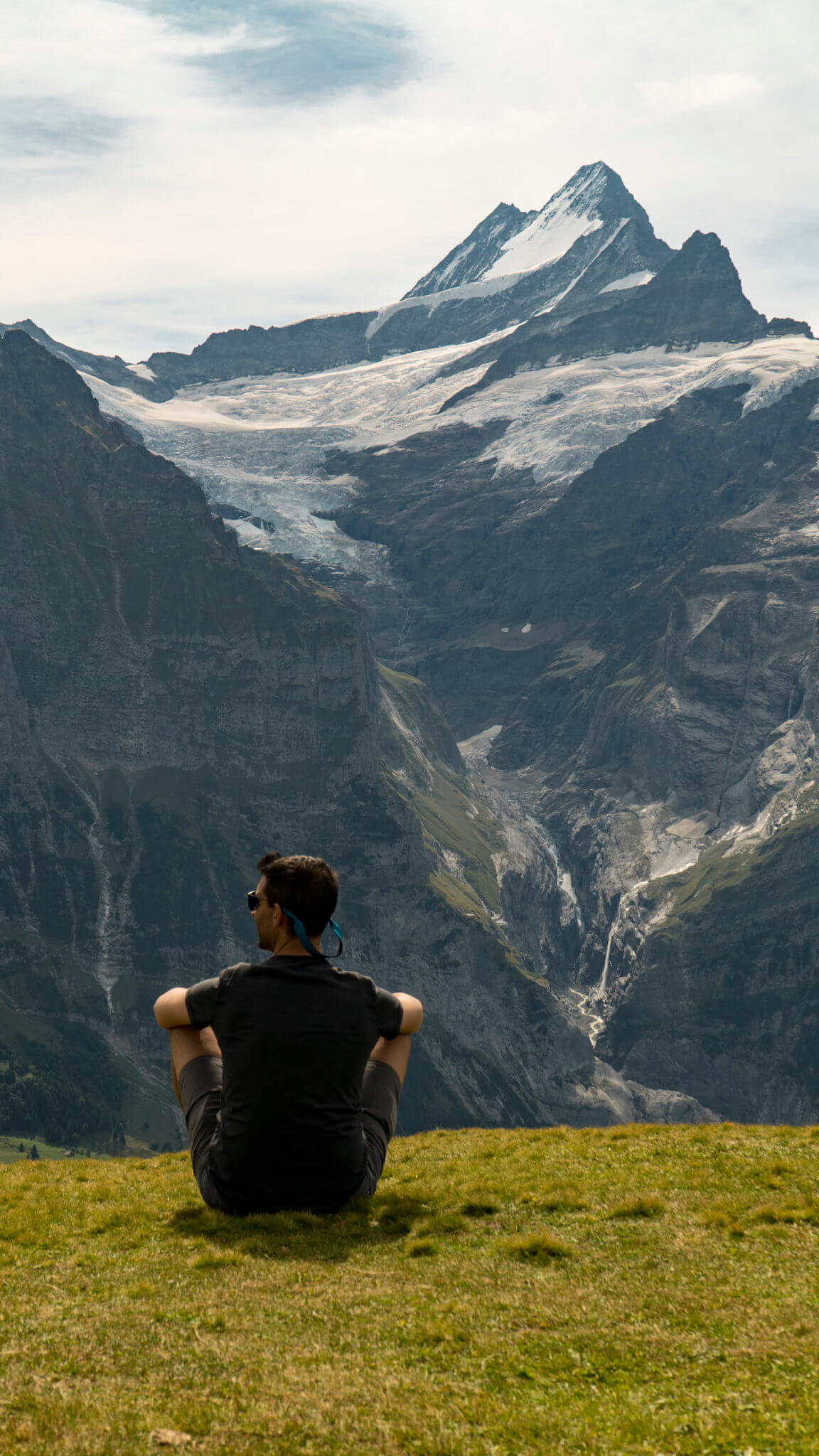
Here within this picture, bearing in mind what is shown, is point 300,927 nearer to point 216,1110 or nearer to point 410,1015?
point 410,1015

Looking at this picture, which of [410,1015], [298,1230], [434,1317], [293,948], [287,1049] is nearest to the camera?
[434,1317]

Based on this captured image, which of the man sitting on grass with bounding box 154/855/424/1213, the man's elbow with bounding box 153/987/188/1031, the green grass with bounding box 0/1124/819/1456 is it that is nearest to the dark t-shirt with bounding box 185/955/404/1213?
the man sitting on grass with bounding box 154/855/424/1213

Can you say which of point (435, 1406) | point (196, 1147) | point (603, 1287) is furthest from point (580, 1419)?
point (196, 1147)

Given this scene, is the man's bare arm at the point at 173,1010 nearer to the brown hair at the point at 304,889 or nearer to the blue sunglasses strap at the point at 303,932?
the blue sunglasses strap at the point at 303,932

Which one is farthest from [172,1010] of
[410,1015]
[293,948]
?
[410,1015]

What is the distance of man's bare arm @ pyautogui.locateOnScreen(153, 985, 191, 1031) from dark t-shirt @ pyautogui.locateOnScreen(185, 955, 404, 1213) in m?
0.21

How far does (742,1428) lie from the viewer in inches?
424

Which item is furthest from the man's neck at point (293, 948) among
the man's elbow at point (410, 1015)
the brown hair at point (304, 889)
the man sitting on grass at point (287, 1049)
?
the man's elbow at point (410, 1015)

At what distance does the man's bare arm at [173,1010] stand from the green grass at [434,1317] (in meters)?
3.13

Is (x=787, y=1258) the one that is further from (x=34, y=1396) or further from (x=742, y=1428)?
(x=34, y=1396)

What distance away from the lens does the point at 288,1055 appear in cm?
1568

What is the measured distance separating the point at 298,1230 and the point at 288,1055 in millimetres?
2972

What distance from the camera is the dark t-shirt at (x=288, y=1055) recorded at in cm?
1568

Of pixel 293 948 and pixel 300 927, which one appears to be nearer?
pixel 300 927
